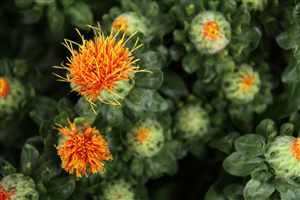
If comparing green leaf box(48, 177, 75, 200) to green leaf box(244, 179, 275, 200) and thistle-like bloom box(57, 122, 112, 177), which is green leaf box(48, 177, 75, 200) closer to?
thistle-like bloom box(57, 122, 112, 177)

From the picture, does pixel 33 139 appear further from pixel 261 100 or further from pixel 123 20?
pixel 261 100

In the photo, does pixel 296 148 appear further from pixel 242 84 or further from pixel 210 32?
pixel 210 32

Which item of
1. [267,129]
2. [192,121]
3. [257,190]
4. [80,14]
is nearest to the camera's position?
[257,190]

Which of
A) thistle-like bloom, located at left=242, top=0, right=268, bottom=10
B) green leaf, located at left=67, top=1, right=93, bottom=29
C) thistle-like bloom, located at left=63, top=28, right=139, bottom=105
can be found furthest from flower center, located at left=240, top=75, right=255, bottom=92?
green leaf, located at left=67, top=1, right=93, bottom=29

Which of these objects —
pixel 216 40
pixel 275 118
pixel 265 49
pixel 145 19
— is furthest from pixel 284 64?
pixel 145 19

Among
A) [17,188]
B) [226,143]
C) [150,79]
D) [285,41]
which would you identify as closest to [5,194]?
[17,188]

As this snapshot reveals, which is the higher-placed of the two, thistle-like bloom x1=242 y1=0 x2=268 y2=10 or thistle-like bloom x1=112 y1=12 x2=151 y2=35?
thistle-like bloom x1=112 y1=12 x2=151 y2=35

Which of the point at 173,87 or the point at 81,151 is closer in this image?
the point at 81,151

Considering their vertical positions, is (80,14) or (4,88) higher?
(80,14)
